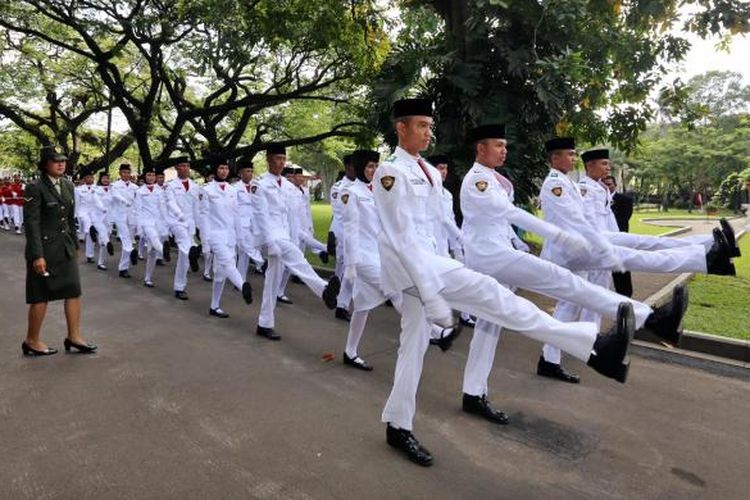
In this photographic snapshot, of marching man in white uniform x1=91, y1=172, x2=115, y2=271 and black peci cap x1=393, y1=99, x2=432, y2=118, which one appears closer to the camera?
black peci cap x1=393, y1=99, x2=432, y2=118

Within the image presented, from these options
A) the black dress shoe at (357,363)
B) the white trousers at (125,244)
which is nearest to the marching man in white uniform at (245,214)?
the black dress shoe at (357,363)

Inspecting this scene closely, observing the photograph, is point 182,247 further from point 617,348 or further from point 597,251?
point 617,348

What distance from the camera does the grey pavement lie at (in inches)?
120

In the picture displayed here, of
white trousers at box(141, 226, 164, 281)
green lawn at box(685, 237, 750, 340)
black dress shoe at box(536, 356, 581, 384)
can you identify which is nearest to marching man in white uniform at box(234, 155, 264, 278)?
white trousers at box(141, 226, 164, 281)

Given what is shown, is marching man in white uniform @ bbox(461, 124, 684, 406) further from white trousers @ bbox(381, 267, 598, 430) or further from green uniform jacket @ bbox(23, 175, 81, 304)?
green uniform jacket @ bbox(23, 175, 81, 304)

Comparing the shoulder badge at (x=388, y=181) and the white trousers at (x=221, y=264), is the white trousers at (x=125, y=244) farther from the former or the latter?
the shoulder badge at (x=388, y=181)

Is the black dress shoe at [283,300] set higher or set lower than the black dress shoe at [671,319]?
lower

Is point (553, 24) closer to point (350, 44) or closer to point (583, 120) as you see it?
point (583, 120)

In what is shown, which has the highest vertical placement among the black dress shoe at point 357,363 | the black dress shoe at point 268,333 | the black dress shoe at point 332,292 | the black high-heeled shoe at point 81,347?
the black dress shoe at point 332,292

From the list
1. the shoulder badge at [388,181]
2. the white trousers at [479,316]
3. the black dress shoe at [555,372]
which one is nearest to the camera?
the white trousers at [479,316]

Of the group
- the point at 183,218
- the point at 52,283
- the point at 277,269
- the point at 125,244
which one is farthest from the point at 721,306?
the point at 125,244

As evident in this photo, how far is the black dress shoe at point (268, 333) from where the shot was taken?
6.04m

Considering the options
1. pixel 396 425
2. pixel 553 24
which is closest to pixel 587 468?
pixel 396 425

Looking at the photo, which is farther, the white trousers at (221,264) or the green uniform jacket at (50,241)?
the white trousers at (221,264)
